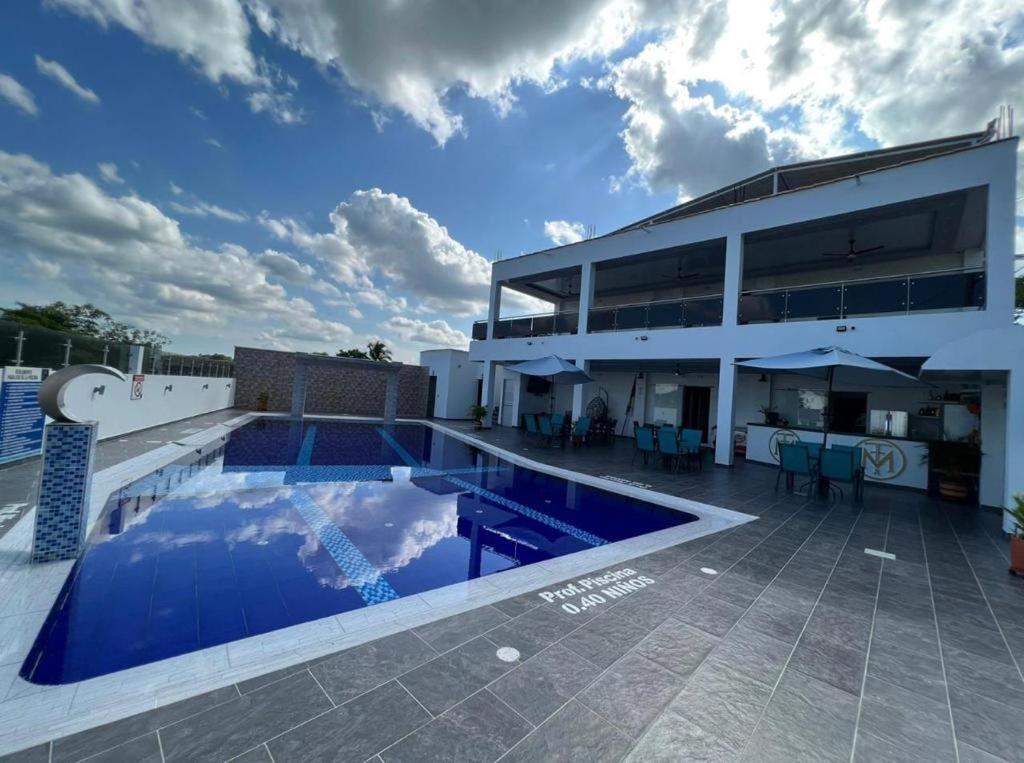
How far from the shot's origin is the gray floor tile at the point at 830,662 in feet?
8.28

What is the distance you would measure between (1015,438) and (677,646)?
708cm

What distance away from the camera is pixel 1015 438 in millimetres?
5879

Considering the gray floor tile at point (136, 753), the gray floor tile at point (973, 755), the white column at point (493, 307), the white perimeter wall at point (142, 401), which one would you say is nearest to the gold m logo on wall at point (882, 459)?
the gray floor tile at point (973, 755)

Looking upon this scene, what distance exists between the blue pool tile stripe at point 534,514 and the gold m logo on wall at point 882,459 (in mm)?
7731

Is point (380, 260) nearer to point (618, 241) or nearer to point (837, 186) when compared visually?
point (618, 241)

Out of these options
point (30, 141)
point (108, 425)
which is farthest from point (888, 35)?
point (108, 425)

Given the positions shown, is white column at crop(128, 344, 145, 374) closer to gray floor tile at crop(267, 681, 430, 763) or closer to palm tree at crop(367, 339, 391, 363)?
gray floor tile at crop(267, 681, 430, 763)

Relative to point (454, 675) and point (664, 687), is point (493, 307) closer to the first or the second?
point (454, 675)

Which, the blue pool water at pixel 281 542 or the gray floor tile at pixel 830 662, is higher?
the gray floor tile at pixel 830 662

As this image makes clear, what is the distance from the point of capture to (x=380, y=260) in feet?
66.6

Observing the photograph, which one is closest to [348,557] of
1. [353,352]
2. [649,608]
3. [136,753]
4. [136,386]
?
[136,753]

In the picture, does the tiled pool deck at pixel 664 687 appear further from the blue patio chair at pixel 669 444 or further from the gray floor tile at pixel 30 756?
the blue patio chair at pixel 669 444

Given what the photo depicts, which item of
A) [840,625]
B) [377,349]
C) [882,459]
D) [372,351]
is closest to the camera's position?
[840,625]

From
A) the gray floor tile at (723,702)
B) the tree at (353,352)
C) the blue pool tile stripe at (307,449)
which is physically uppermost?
the tree at (353,352)
